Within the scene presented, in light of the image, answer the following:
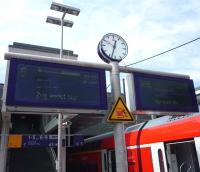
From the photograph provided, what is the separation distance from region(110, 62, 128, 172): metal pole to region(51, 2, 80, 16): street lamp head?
700cm

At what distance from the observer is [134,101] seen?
564 centimetres

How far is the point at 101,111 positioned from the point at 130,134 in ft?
15.9

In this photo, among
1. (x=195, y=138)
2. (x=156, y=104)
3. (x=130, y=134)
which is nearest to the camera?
(x=156, y=104)

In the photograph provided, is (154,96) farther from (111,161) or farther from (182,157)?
(111,161)

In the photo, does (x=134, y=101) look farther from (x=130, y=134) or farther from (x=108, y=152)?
(x=108, y=152)

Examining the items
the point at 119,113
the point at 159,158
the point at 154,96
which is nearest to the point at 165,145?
the point at 159,158

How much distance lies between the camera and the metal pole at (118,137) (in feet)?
15.4

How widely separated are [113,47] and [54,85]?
139 cm

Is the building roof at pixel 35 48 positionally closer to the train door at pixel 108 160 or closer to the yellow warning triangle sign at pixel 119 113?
the train door at pixel 108 160

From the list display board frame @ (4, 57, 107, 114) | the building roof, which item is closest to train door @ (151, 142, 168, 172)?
display board frame @ (4, 57, 107, 114)

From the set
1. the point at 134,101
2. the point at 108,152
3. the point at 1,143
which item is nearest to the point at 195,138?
the point at 134,101

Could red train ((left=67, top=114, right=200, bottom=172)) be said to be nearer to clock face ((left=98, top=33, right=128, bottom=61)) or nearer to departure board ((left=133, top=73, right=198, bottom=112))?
departure board ((left=133, top=73, right=198, bottom=112))

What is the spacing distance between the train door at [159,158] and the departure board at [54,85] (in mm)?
3371

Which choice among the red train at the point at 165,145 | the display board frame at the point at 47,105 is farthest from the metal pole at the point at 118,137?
the red train at the point at 165,145
